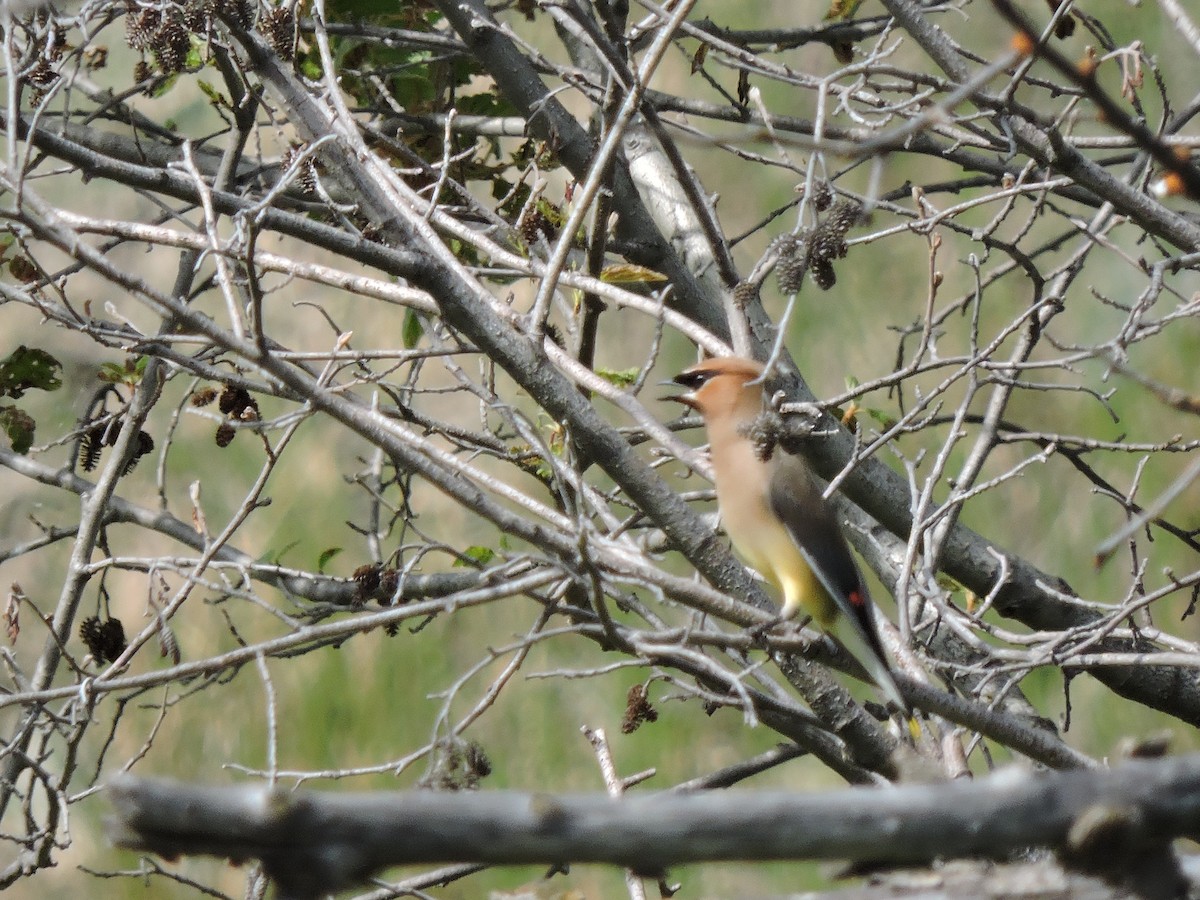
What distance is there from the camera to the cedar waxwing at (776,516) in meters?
3.38

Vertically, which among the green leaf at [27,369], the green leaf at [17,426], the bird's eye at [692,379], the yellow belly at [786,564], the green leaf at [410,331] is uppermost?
the green leaf at [410,331]

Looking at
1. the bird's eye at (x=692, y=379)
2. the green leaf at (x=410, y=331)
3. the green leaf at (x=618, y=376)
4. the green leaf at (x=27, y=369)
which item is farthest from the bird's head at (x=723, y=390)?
the green leaf at (x=27, y=369)

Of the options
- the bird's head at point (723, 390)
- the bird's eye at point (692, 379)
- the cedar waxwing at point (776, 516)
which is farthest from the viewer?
the bird's eye at point (692, 379)

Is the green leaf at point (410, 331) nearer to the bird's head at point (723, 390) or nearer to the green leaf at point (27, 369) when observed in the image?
the bird's head at point (723, 390)

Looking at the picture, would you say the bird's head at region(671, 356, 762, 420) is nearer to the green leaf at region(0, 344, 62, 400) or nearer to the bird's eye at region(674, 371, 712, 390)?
the bird's eye at region(674, 371, 712, 390)

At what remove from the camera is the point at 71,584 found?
314cm

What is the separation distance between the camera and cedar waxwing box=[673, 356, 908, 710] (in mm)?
3375

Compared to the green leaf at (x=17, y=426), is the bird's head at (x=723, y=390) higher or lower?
lower

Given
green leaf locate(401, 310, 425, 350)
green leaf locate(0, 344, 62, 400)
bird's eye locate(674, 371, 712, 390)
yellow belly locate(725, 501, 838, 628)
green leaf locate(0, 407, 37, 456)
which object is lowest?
yellow belly locate(725, 501, 838, 628)

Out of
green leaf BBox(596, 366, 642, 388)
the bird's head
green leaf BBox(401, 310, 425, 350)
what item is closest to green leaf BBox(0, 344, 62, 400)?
green leaf BBox(401, 310, 425, 350)

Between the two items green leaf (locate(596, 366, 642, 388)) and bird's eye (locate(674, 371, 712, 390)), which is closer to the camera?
green leaf (locate(596, 366, 642, 388))

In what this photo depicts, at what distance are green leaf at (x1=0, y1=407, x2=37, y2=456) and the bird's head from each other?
1.65 meters

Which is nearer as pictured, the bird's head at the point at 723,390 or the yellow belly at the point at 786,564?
the bird's head at the point at 723,390

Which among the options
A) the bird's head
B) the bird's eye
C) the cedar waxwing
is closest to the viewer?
the bird's head
